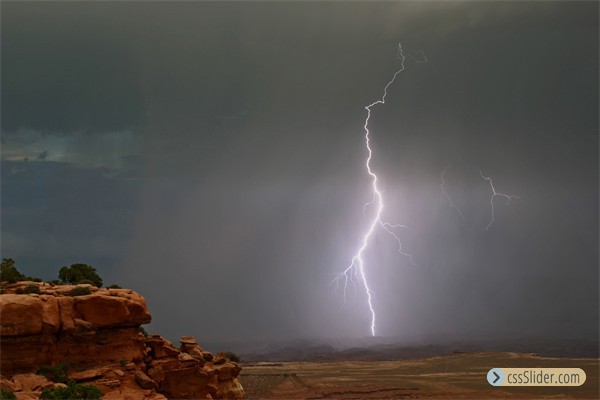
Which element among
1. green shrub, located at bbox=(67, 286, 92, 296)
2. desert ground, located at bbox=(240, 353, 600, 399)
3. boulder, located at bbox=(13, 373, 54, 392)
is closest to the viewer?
boulder, located at bbox=(13, 373, 54, 392)

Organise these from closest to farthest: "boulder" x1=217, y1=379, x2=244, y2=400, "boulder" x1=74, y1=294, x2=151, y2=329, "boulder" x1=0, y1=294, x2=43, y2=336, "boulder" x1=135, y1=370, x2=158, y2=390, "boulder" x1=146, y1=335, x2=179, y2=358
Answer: "boulder" x1=0, y1=294, x2=43, y2=336
"boulder" x1=135, y1=370, x2=158, y2=390
"boulder" x1=74, y1=294, x2=151, y2=329
"boulder" x1=146, y1=335, x2=179, y2=358
"boulder" x1=217, y1=379, x2=244, y2=400

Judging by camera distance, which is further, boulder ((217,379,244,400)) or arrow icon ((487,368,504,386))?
arrow icon ((487,368,504,386))

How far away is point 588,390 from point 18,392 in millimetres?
76420

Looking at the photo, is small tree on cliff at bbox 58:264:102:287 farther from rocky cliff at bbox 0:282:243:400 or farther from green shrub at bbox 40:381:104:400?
green shrub at bbox 40:381:104:400

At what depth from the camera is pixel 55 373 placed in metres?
30.7

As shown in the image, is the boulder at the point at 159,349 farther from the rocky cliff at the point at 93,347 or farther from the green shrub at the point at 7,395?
the green shrub at the point at 7,395

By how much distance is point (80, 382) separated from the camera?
3100 centimetres

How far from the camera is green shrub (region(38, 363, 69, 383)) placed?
30.4 metres

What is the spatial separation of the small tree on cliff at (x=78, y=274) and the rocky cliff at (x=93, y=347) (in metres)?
4.79

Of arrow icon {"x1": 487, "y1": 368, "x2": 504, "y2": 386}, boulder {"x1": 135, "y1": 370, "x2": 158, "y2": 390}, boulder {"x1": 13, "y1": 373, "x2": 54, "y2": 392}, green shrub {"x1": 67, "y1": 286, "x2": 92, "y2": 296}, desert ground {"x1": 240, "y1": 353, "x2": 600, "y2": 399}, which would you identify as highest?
green shrub {"x1": 67, "y1": 286, "x2": 92, "y2": 296}

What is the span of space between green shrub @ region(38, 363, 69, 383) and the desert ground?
44.4 m

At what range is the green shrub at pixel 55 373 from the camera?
30.4 metres

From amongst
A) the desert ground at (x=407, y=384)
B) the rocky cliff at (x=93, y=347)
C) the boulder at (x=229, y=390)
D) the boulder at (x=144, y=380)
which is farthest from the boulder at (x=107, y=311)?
the desert ground at (x=407, y=384)

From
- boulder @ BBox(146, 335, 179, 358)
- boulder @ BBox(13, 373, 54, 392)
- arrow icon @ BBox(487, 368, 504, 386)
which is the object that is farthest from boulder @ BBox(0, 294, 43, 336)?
arrow icon @ BBox(487, 368, 504, 386)
